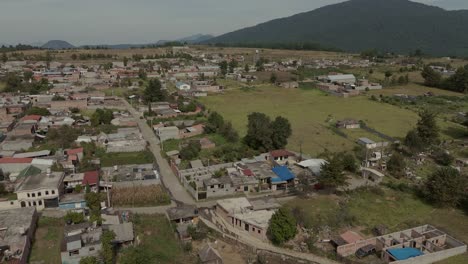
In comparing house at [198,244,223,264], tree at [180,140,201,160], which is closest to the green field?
tree at [180,140,201,160]

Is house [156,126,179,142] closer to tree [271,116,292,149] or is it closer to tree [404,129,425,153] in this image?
tree [271,116,292,149]

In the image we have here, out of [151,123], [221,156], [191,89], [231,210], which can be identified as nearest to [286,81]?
[191,89]

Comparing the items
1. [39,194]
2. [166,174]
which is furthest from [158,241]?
[166,174]

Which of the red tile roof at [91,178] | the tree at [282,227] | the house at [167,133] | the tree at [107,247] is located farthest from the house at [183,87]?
the tree at [107,247]

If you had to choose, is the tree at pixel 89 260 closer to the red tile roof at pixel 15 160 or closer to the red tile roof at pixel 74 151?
the red tile roof at pixel 15 160

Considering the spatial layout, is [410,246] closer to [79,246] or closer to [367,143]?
[367,143]

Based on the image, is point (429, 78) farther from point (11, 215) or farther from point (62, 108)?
point (11, 215)
